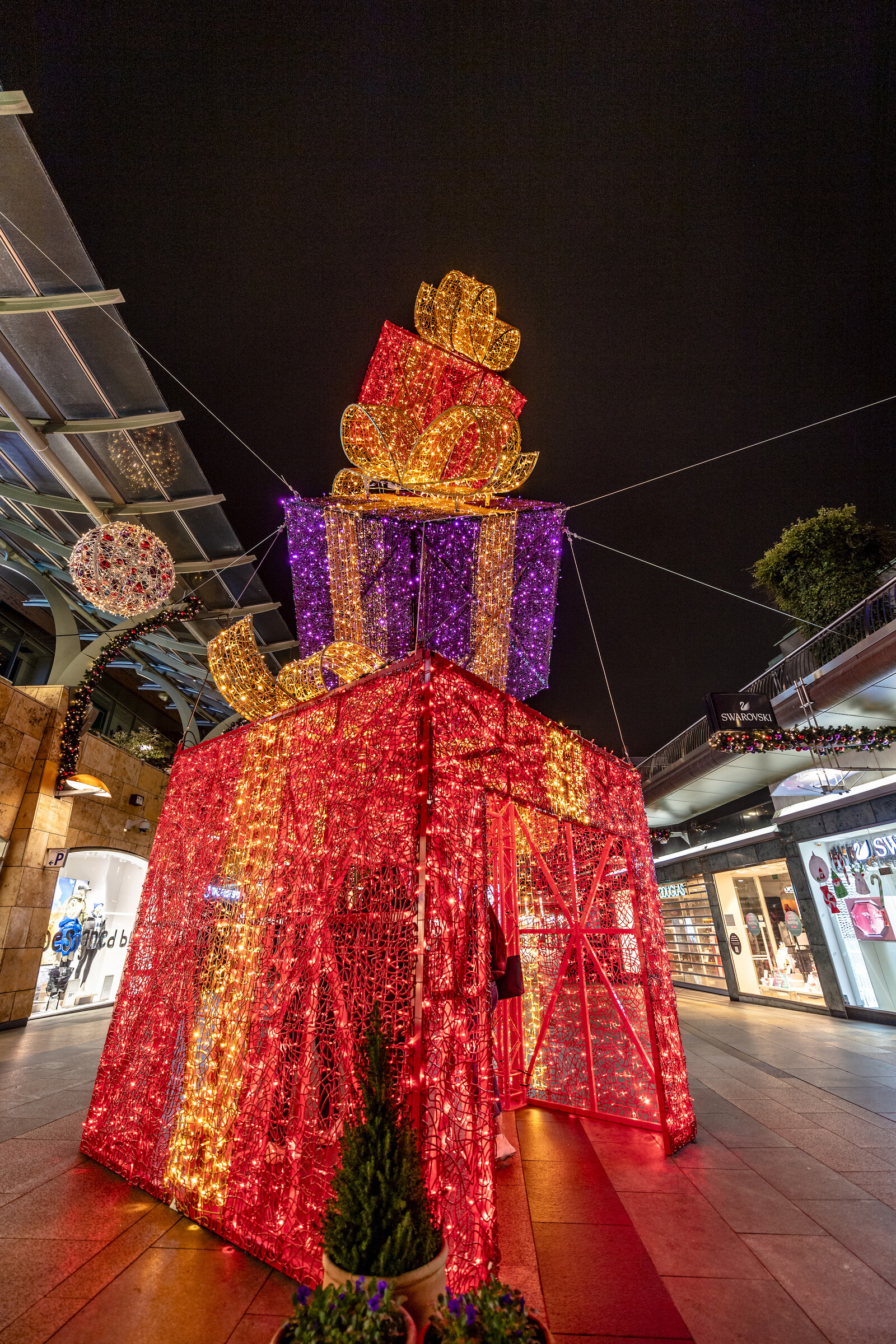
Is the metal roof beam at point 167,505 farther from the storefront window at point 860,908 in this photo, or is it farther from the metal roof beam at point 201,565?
the storefront window at point 860,908

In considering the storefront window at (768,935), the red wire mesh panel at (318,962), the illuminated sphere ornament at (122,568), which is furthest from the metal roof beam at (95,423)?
the storefront window at (768,935)

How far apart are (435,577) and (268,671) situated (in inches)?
58.7

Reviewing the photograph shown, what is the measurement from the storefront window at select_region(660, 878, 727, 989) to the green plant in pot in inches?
566

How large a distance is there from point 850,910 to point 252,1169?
37.1ft

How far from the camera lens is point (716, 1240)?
310 cm

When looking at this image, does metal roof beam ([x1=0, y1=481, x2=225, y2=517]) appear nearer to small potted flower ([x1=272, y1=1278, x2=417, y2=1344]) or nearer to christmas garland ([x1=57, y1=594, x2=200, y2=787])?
christmas garland ([x1=57, y1=594, x2=200, y2=787])

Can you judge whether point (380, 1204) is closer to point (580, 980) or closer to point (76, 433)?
point (580, 980)

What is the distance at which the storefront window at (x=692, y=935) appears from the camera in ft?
48.5

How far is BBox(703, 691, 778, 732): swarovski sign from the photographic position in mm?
9266

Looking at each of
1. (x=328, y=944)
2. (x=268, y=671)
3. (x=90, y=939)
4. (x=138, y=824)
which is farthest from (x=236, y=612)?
(x=328, y=944)

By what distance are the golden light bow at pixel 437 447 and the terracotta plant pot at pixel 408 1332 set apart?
382cm

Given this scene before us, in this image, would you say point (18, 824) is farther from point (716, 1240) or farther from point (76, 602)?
point (716, 1240)

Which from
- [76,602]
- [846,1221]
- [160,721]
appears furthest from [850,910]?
[160,721]

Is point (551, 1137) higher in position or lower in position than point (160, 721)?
lower
